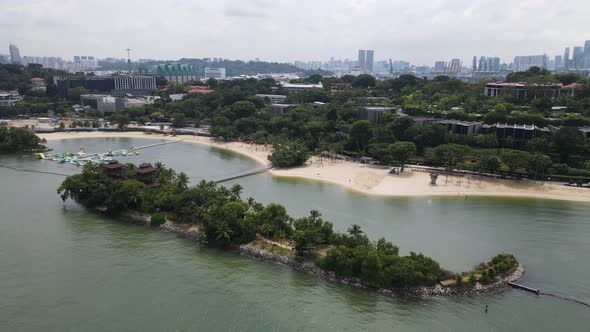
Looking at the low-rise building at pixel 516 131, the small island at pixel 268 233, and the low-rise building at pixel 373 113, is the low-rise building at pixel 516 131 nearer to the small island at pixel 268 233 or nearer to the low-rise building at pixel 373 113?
the low-rise building at pixel 373 113

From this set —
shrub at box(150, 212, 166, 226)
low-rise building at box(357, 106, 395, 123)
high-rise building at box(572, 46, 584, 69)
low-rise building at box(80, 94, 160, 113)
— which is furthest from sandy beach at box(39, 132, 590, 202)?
high-rise building at box(572, 46, 584, 69)

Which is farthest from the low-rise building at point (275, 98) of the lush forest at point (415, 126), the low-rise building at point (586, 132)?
the low-rise building at point (586, 132)

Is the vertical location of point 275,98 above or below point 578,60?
below

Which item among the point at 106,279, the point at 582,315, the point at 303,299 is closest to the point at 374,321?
the point at 303,299

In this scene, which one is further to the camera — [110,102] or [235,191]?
[110,102]

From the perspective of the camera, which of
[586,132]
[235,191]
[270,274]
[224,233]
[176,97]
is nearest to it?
[270,274]

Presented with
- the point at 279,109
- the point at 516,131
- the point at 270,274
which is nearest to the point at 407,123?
the point at 516,131

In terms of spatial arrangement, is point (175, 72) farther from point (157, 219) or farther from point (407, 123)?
point (157, 219)
